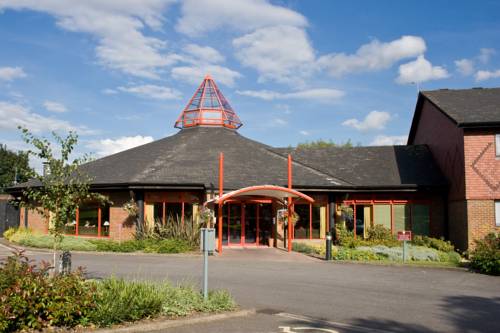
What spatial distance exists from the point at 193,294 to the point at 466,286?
7953 mm

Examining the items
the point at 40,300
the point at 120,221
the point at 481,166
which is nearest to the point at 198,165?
the point at 120,221

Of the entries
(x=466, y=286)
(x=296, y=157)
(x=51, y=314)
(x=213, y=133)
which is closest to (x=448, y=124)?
(x=296, y=157)

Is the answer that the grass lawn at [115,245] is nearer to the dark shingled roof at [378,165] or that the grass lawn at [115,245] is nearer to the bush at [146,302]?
the dark shingled roof at [378,165]

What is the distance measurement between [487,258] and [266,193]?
9446 mm

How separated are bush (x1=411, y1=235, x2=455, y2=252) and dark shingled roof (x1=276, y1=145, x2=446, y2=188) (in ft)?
9.24

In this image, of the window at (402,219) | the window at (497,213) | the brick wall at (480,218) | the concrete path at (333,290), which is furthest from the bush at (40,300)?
the window at (402,219)

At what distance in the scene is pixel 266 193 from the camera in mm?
21922

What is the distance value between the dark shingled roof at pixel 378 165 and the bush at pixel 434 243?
2.82 metres

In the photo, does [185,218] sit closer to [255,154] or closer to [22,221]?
[255,154]

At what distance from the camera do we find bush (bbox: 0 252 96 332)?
23.2ft

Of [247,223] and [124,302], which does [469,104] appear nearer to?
[247,223]

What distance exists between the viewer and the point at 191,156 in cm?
2664

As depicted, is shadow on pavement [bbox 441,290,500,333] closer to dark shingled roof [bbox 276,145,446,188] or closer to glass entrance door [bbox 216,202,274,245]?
glass entrance door [bbox 216,202,274,245]

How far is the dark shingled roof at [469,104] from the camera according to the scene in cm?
2021
